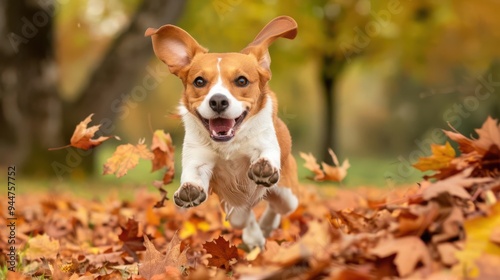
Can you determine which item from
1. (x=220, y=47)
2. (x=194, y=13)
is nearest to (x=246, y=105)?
(x=194, y=13)

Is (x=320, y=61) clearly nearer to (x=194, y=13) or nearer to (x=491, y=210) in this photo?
(x=194, y=13)

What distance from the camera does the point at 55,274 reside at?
8.99 ft

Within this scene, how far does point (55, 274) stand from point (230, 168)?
106cm

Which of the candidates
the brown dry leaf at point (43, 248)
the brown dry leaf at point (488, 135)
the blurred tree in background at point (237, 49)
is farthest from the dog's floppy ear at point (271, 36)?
the blurred tree in background at point (237, 49)

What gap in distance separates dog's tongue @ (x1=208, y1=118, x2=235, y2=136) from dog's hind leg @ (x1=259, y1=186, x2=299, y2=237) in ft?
2.55

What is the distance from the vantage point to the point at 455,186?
7.16 feet

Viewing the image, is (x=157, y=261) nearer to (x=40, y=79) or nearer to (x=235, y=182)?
(x=235, y=182)

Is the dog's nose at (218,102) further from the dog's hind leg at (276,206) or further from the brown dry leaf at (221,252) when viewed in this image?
the dog's hind leg at (276,206)

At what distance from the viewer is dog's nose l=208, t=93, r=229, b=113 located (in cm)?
296

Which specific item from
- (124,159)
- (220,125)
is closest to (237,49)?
(124,159)

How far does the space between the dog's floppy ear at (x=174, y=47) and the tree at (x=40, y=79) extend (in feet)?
27.2

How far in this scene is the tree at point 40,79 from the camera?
11758 mm

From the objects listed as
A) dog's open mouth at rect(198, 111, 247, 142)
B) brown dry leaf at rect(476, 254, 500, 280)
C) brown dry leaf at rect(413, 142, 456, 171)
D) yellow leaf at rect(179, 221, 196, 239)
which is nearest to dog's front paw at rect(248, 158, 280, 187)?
dog's open mouth at rect(198, 111, 247, 142)

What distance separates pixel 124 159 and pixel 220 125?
79 cm
